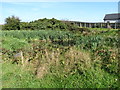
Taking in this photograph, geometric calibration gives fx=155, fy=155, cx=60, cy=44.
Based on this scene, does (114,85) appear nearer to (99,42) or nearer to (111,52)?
(111,52)

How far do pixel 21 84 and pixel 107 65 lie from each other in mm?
2742

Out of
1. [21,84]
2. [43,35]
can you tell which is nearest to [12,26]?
[43,35]

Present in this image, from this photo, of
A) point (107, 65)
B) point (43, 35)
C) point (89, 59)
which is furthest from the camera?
point (43, 35)

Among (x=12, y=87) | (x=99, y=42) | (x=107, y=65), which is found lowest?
(x=12, y=87)

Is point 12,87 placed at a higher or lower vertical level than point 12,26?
lower

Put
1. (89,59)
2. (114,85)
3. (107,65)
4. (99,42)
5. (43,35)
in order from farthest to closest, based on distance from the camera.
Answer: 1. (43,35)
2. (99,42)
3. (89,59)
4. (107,65)
5. (114,85)

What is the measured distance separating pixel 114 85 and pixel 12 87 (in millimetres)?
2842

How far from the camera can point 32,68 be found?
17.4ft

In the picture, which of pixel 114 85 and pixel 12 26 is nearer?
pixel 114 85

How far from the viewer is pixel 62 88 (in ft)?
14.0

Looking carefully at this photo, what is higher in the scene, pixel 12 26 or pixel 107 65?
pixel 12 26

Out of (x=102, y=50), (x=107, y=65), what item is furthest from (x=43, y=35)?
(x=107, y=65)

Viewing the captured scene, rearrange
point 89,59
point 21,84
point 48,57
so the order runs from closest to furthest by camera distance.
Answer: point 21,84, point 89,59, point 48,57

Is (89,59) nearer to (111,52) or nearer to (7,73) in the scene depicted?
(111,52)
